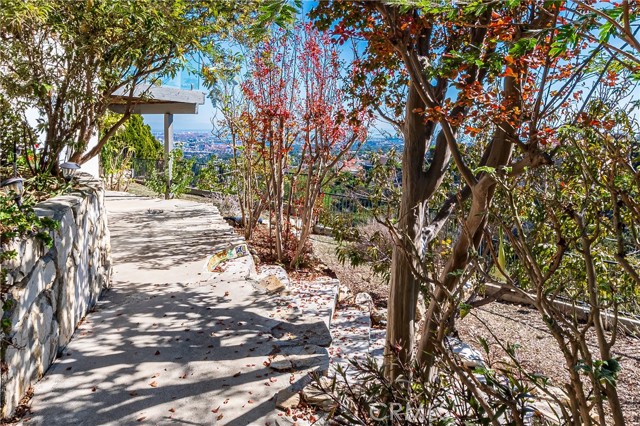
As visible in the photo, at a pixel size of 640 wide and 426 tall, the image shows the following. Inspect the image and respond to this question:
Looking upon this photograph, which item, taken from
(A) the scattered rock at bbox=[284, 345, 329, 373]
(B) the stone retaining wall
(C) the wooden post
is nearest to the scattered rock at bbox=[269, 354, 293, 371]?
(A) the scattered rock at bbox=[284, 345, 329, 373]

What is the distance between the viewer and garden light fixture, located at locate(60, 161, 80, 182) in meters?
4.27

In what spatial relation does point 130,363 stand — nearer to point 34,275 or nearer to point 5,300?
point 34,275

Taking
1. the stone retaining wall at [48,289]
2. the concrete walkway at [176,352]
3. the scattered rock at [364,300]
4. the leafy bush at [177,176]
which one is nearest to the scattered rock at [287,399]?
the concrete walkway at [176,352]

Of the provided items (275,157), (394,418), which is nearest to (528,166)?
(394,418)

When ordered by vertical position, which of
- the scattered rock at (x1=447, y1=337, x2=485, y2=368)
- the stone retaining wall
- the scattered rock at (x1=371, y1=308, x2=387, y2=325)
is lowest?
the scattered rock at (x1=371, y1=308, x2=387, y2=325)

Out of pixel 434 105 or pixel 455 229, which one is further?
pixel 455 229

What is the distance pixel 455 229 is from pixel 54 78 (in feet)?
16.1

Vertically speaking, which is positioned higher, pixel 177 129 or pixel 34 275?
pixel 177 129

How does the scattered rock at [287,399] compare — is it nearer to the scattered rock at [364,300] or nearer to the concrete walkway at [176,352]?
the concrete walkway at [176,352]

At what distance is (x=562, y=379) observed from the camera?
176 inches

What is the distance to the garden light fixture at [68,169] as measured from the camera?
14.0 feet

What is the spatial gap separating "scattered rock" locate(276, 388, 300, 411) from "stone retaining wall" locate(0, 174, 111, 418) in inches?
A: 58.6

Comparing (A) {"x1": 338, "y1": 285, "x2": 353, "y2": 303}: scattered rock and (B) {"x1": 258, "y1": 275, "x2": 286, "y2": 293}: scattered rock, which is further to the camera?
(A) {"x1": 338, "y1": 285, "x2": 353, "y2": 303}: scattered rock

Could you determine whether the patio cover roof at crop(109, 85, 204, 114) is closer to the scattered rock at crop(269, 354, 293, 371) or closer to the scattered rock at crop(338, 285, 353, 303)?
the scattered rock at crop(338, 285, 353, 303)
